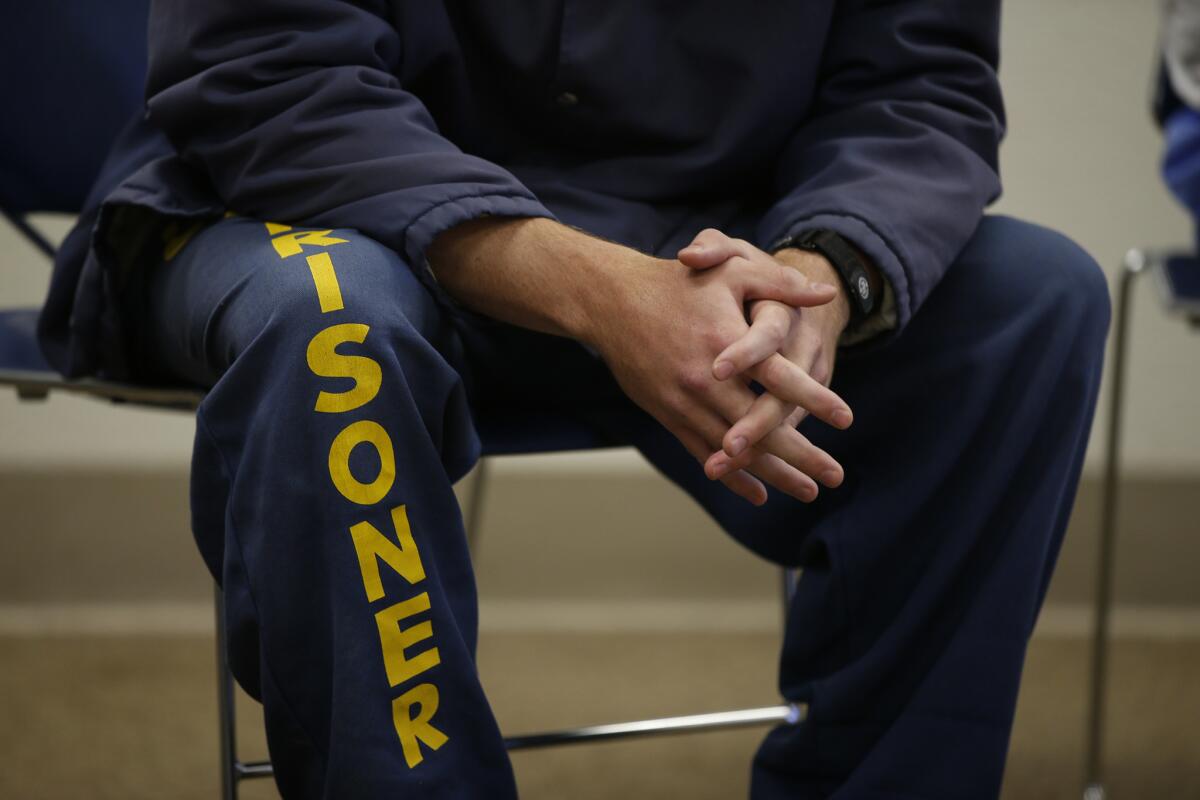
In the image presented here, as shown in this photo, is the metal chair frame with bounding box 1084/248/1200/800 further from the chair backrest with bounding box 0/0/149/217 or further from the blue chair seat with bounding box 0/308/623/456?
the chair backrest with bounding box 0/0/149/217

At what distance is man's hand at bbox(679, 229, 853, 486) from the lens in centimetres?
75

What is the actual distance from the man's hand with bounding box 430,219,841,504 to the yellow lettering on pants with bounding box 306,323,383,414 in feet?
0.44

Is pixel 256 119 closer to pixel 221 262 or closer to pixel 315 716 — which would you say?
pixel 221 262

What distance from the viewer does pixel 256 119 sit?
2.77 feet

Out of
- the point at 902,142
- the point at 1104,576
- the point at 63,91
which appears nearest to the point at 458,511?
the point at 902,142

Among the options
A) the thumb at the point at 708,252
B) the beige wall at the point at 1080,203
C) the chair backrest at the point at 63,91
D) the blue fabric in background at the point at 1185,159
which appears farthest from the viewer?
the beige wall at the point at 1080,203

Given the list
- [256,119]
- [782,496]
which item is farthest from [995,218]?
[256,119]

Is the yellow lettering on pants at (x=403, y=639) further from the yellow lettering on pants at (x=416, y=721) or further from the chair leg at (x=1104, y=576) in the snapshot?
the chair leg at (x=1104, y=576)

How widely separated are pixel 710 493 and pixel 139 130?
49 cm

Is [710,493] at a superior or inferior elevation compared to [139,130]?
inferior

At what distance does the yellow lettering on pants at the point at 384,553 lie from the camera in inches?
27.1

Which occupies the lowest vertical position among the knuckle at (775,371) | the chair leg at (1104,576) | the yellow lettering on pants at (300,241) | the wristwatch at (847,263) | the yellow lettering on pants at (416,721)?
the chair leg at (1104,576)

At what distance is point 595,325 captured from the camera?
801 millimetres

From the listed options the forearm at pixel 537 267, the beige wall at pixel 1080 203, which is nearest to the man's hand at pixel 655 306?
the forearm at pixel 537 267
